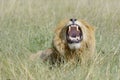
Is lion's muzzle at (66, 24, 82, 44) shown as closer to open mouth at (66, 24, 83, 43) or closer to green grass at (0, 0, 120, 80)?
open mouth at (66, 24, 83, 43)

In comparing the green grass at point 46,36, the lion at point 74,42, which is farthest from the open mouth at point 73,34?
the green grass at point 46,36

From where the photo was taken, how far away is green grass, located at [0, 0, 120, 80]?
4.05 meters

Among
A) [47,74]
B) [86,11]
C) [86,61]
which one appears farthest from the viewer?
[86,11]

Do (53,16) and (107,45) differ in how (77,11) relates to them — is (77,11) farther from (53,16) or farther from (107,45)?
(107,45)

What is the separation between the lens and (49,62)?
5027mm

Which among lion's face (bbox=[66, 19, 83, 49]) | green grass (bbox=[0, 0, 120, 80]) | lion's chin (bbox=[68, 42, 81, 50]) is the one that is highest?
lion's face (bbox=[66, 19, 83, 49])

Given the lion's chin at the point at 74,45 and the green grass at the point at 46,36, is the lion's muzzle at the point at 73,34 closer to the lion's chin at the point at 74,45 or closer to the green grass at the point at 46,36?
the lion's chin at the point at 74,45

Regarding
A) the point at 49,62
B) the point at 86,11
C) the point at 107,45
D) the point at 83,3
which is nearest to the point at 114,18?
the point at 86,11

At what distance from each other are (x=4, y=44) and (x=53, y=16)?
2802mm

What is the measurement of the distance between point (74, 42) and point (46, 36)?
5.61 feet

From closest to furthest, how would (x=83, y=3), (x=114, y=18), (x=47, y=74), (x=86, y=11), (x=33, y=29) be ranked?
(x=47, y=74) → (x=33, y=29) → (x=114, y=18) → (x=86, y=11) → (x=83, y=3)

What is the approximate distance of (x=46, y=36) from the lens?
6.52 m

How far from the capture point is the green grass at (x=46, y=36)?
159 inches

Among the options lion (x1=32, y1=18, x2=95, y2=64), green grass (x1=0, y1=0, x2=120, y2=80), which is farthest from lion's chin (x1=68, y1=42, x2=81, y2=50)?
green grass (x1=0, y1=0, x2=120, y2=80)
